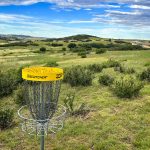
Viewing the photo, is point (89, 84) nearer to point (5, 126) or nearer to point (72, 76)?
point (72, 76)

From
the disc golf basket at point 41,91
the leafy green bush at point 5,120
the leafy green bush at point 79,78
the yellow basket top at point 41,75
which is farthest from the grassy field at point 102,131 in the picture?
the leafy green bush at point 79,78

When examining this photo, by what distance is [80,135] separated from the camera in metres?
9.84

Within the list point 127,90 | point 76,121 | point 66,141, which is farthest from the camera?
point 127,90

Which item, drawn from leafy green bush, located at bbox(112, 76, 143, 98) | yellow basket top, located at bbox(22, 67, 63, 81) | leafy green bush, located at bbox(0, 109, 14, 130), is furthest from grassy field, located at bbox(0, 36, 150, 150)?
yellow basket top, located at bbox(22, 67, 63, 81)

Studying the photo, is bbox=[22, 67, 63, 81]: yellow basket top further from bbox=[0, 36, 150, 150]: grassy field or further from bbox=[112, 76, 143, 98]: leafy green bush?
bbox=[112, 76, 143, 98]: leafy green bush

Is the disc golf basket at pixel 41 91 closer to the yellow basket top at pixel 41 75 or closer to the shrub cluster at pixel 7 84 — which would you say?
the yellow basket top at pixel 41 75

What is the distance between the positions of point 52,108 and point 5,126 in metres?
4.44

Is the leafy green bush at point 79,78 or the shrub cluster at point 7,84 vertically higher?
the leafy green bush at point 79,78

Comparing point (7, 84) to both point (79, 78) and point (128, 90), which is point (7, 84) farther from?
point (128, 90)

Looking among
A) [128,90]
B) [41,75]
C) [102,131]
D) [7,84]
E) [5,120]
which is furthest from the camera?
[7,84]

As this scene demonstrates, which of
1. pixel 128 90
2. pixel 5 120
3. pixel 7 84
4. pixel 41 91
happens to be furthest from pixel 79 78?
pixel 41 91

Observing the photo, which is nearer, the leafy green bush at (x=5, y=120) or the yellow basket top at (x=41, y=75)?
the yellow basket top at (x=41, y=75)

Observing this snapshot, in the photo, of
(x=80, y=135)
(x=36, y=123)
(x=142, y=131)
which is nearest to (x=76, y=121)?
(x=80, y=135)

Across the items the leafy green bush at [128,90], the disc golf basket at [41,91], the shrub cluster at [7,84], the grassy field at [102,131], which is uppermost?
the disc golf basket at [41,91]
